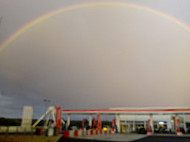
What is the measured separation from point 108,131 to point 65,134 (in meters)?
13.9

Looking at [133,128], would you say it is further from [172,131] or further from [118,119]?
[172,131]

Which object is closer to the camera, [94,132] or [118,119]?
[94,132]

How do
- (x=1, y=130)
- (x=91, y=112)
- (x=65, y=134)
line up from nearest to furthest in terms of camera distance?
(x=65, y=134) → (x=1, y=130) → (x=91, y=112)

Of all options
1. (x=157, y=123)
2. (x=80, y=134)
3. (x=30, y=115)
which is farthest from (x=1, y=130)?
(x=157, y=123)

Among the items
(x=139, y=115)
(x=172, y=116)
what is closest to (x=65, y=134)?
(x=139, y=115)

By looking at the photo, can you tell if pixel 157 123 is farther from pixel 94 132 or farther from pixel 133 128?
pixel 94 132

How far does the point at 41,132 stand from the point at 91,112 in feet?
47.2

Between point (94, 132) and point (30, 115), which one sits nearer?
point (94, 132)

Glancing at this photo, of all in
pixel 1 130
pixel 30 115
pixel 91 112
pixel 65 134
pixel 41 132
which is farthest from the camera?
pixel 91 112

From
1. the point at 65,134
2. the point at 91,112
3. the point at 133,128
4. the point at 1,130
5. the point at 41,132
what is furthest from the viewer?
the point at 133,128

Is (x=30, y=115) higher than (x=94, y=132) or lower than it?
higher

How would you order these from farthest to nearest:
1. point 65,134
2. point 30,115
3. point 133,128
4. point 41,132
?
point 133,128 → point 30,115 → point 41,132 → point 65,134

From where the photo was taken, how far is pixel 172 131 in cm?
3581

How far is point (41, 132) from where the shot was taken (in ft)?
70.9
